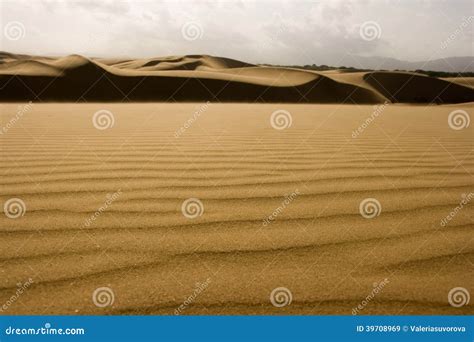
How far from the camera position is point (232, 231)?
6.63 feet

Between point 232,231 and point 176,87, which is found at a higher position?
point 176,87

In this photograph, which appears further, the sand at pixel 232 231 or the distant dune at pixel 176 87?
A: the distant dune at pixel 176 87

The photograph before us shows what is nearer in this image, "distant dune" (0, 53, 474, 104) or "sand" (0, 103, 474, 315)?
"sand" (0, 103, 474, 315)

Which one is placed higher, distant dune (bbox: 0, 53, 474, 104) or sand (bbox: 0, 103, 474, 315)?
distant dune (bbox: 0, 53, 474, 104)

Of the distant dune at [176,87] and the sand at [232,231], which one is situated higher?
the distant dune at [176,87]

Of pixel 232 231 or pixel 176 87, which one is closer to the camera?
pixel 232 231

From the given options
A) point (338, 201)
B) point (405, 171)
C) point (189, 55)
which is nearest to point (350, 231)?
point (338, 201)

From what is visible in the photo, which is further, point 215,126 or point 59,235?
point 215,126

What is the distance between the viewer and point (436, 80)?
20.0m

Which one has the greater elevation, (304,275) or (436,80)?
(436,80)

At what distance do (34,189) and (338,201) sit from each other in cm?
192

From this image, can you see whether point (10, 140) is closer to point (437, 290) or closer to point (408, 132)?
point (437, 290)

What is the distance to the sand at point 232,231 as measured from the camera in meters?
1.58

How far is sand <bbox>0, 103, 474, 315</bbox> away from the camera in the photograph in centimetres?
158
